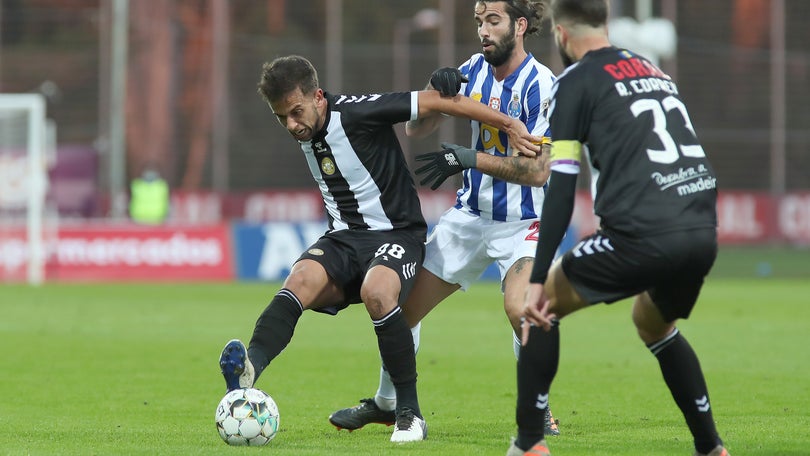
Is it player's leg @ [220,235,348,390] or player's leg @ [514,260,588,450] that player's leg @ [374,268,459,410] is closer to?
player's leg @ [220,235,348,390]

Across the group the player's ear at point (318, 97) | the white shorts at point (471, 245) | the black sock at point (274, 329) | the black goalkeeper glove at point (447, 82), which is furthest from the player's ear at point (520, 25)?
the black sock at point (274, 329)

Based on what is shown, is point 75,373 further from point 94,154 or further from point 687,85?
point 687,85

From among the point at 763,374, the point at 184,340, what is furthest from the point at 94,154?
the point at 763,374

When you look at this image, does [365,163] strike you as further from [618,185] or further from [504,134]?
[618,185]

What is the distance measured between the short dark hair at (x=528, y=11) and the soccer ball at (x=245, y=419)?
256cm

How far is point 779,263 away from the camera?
2822 cm

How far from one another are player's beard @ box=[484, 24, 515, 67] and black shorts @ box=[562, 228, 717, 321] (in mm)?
2004

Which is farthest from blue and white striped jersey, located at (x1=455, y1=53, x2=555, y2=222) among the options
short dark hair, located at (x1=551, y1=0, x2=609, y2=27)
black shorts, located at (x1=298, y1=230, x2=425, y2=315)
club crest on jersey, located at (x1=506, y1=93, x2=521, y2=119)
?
short dark hair, located at (x1=551, y1=0, x2=609, y2=27)

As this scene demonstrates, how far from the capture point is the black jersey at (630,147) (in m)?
5.42

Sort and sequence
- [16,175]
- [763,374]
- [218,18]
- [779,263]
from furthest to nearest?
[218,18]
[779,263]
[16,175]
[763,374]

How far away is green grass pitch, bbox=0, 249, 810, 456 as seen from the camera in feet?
21.8

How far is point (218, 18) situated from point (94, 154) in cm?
869

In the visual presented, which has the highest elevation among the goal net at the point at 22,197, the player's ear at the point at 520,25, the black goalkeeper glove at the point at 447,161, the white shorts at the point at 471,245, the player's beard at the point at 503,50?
the player's ear at the point at 520,25

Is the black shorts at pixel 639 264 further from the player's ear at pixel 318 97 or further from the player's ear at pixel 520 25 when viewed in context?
the player's ear at pixel 520 25
